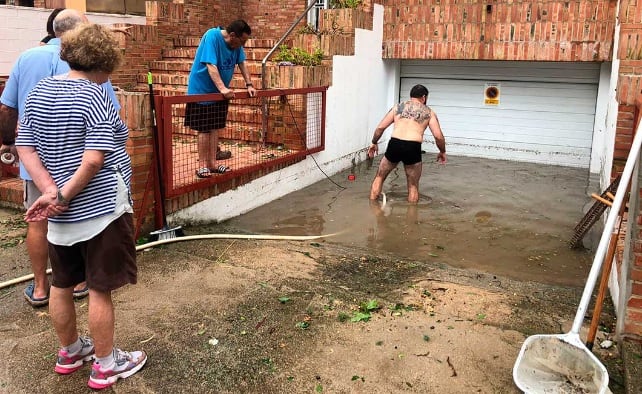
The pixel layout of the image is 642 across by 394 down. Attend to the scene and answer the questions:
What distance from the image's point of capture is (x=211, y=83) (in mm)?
5770

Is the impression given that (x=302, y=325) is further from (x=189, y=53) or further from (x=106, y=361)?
(x=189, y=53)

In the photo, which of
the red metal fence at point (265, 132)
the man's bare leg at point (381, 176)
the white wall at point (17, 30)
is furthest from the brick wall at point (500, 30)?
the white wall at point (17, 30)

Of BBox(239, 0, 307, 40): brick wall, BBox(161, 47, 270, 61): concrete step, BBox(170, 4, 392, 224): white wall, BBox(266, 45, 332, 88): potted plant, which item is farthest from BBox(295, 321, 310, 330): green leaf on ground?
BBox(239, 0, 307, 40): brick wall

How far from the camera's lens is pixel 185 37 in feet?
32.1

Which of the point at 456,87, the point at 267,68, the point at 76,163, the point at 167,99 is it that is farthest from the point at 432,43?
the point at 76,163

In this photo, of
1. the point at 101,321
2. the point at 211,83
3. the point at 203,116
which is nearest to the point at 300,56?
the point at 211,83

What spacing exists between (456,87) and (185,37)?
5.00 m

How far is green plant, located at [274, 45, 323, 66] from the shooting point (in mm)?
7719

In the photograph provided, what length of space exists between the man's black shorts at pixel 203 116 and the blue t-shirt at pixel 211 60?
0.25 m

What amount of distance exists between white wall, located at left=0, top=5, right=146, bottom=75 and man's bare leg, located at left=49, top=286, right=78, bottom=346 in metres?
7.13

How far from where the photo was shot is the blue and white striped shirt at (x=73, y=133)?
2.46m

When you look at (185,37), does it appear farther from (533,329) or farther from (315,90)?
(533,329)

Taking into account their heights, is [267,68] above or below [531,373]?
above

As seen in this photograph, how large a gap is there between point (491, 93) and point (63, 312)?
8794 millimetres
